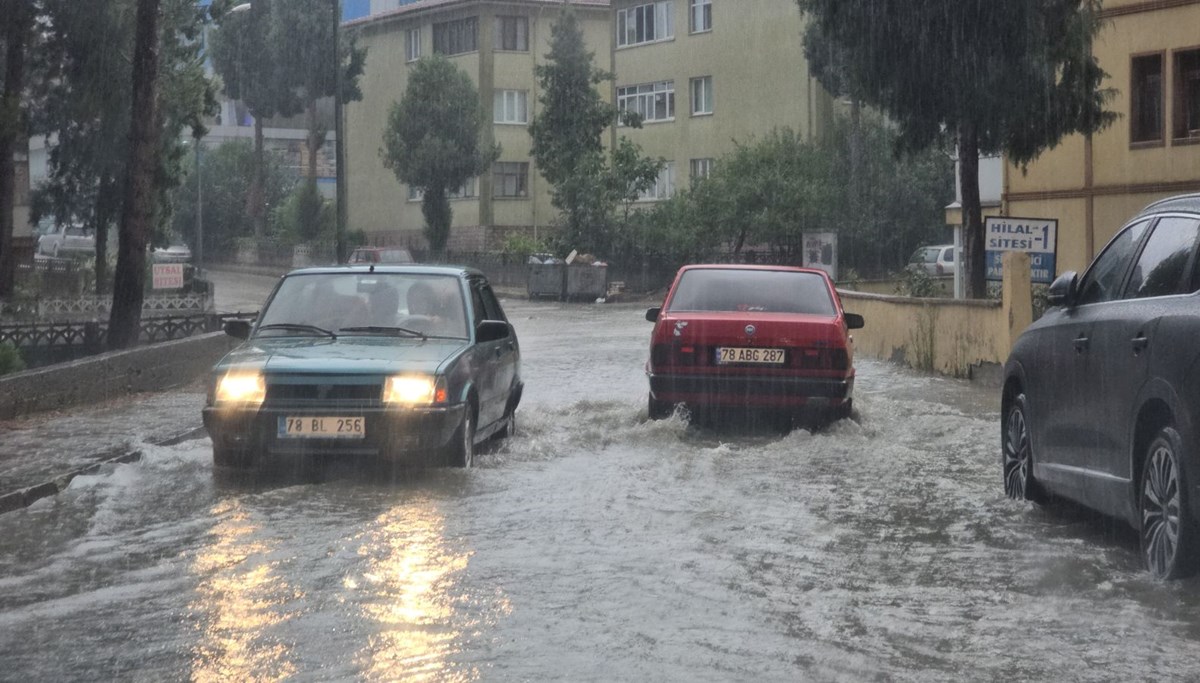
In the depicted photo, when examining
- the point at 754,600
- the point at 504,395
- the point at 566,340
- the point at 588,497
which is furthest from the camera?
the point at 566,340

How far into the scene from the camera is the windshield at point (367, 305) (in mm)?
11891

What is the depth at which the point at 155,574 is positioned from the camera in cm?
764

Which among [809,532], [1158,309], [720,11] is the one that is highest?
[720,11]

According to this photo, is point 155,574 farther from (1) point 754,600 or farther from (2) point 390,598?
(1) point 754,600

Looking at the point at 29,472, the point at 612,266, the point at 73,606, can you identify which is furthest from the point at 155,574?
the point at 612,266

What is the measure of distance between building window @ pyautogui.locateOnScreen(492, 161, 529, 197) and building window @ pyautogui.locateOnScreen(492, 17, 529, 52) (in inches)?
187

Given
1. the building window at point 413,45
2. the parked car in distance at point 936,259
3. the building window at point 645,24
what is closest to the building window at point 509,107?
the building window at point 413,45

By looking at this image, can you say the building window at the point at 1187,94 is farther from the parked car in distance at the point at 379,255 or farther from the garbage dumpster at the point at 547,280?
the parked car in distance at the point at 379,255

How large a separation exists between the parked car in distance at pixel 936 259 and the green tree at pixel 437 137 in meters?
19.0

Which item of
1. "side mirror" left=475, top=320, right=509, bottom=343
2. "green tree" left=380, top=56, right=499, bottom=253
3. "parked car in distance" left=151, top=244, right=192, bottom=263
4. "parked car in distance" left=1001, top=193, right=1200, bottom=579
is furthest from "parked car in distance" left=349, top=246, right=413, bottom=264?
"parked car in distance" left=1001, top=193, right=1200, bottom=579

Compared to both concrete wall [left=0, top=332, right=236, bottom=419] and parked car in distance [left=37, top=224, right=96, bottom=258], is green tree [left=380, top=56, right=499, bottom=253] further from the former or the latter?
concrete wall [left=0, top=332, right=236, bottom=419]

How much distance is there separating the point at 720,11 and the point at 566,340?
29685 mm

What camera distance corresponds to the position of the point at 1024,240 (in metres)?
22.8

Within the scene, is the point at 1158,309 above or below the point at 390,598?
above
